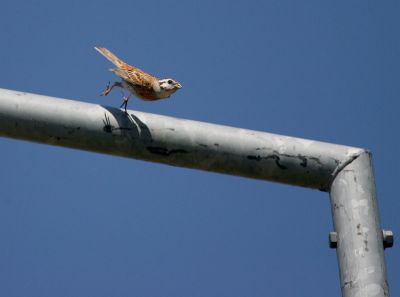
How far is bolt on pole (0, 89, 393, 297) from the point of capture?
321 cm

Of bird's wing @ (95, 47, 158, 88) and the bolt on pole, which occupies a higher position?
bird's wing @ (95, 47, 158, 88)

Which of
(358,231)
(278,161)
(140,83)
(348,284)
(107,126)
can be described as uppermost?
(140,83)

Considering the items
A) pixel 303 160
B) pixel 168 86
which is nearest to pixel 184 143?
pixel 303 160

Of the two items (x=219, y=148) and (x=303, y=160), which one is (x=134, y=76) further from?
(x=303, y=160)

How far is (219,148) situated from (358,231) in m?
0.71

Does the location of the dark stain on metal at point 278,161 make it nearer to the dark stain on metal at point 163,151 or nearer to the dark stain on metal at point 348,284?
the dark stain on metal at point 163,151

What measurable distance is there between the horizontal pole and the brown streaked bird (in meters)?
2.22

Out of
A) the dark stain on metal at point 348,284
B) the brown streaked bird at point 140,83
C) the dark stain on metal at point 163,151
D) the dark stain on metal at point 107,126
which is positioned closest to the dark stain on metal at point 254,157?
the dark stain on metal at point 163,151

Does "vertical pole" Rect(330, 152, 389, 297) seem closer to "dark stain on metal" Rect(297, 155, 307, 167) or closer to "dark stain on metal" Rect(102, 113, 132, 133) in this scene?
"dark stain on metal" Rect(297, 155, 307, 167)

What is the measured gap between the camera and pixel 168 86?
6.00 meters

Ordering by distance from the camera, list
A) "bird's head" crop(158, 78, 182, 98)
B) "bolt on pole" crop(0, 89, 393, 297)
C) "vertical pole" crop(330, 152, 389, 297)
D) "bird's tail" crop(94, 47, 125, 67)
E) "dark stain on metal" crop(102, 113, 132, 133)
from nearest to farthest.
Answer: "vertical pole" crop(330, 152, 389, 297) → "bolt on pole" crop(0, 89, 393, 297) → "dark stain on metal" crop(102, 113, 132, 133) → "bird's tail" crop(94, 47, 125, 67) → "bird's head" crop(158, 78, 182, 98)

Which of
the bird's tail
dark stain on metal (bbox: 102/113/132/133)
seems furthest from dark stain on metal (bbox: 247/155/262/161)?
the bird's tail

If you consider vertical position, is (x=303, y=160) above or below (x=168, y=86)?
below

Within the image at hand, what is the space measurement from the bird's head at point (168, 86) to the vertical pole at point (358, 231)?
2.75 metres
